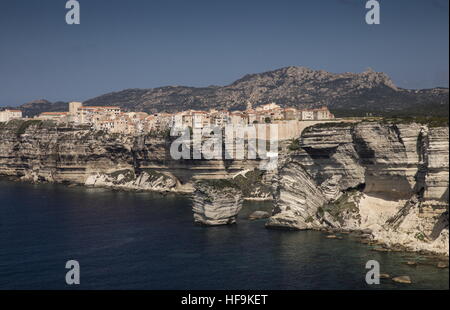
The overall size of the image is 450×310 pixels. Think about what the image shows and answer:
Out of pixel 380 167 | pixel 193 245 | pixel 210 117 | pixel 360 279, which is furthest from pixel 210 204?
pixel 210 117

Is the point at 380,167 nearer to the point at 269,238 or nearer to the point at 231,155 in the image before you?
the point at 269,238

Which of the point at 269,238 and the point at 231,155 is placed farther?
the point at 231,155

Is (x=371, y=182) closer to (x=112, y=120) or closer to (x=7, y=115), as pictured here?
(x=112, y=120)

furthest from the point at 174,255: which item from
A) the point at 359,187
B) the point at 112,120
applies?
the point at 112,120

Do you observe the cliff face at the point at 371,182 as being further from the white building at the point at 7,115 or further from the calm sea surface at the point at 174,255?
the white building at the point at 7,115

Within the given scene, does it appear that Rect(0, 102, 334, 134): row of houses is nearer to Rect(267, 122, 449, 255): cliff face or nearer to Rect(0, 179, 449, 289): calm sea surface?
Rect(0, 179, 449, 289): calm sea surface

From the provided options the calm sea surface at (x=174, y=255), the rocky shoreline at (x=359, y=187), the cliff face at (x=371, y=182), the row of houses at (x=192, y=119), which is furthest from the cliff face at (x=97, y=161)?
the cliff face at (x=371, y=182)
